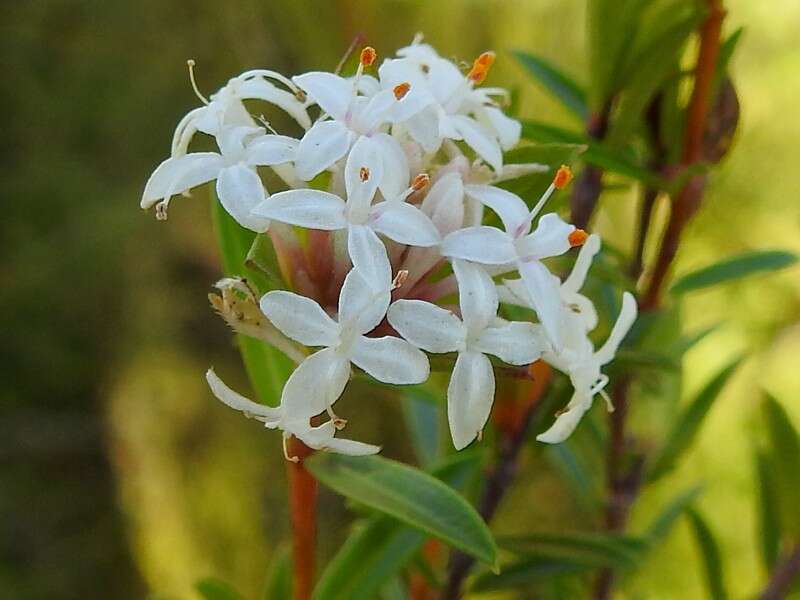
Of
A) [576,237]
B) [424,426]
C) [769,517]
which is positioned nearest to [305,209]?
[576,237]

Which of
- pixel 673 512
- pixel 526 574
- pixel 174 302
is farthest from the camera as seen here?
pixel 174 302

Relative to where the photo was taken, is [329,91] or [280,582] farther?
[280,582]

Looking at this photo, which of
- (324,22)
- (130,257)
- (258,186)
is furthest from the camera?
(130,257)

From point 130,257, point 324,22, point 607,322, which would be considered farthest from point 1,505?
point 607,322

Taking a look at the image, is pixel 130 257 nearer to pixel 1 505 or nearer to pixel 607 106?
pixel 1 505

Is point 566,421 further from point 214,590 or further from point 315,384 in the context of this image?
point 214,590

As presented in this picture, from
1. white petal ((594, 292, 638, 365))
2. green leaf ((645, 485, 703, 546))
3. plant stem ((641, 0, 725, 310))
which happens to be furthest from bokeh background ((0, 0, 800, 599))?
white petal ((594, 292, 638, 365))

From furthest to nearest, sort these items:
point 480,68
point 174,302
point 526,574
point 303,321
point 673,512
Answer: point 174,302, point 673,512, point 526,574, point 480,68, point 303,321

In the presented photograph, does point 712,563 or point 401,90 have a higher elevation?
point 401,90
